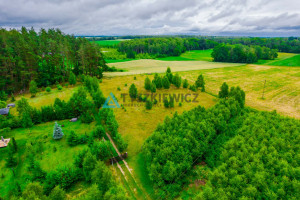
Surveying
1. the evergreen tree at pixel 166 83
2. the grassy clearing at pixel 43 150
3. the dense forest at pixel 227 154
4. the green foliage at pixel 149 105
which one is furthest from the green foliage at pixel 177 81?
the grassy clearing at pixel 43 150

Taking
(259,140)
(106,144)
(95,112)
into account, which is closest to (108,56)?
(95,112)

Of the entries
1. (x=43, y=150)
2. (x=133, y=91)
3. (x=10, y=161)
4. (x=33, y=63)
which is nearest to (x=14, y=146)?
(x=10, y=161)

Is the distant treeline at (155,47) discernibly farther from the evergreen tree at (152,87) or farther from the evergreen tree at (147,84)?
the evergreen tree at (152,87)

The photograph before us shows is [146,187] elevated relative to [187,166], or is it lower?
lower

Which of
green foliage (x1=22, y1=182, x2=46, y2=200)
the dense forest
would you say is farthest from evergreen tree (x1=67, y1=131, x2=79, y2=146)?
the dense forest

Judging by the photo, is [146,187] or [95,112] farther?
[95,112]

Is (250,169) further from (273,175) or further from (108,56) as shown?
(108,56)
